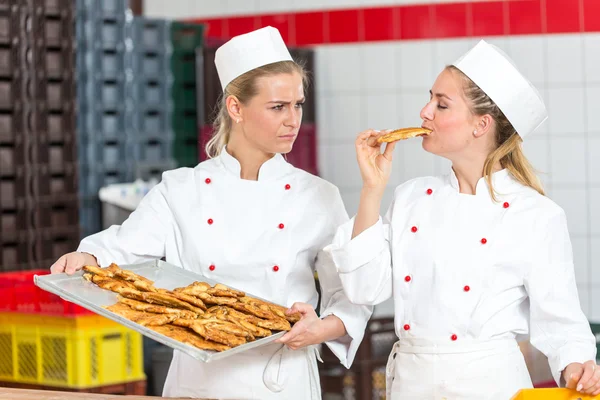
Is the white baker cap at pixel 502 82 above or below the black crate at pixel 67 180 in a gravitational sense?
above

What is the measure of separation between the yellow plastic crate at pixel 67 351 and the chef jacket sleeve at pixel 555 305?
218cm

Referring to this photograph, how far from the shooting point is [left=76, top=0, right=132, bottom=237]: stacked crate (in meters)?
5.13

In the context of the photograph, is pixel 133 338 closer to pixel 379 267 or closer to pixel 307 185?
pixel 307 185

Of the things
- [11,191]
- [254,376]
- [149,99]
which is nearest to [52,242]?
[11,191]

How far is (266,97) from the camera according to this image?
2.45 meters

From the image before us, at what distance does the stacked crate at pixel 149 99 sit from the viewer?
17.6ft

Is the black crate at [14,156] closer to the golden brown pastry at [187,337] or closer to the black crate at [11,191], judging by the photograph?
the black crate at [11,191]

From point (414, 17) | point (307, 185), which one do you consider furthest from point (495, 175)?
point (414, 17)

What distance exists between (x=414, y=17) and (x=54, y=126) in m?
2.38

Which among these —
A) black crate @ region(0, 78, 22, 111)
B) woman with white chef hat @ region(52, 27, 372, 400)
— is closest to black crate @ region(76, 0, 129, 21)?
black crate @ region(0, 78, 22, 111)

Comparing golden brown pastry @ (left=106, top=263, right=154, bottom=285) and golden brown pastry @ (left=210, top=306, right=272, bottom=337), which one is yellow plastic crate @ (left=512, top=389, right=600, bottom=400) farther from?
golden brown pastry @ (left=106, top=263, right=154, bottom=285)

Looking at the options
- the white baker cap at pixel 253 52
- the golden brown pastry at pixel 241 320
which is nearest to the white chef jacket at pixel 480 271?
the golden brown pastry at pixel 241 320

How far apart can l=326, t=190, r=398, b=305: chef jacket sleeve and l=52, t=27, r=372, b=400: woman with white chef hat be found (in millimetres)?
137

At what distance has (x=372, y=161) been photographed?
2.27 meters
